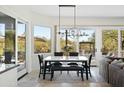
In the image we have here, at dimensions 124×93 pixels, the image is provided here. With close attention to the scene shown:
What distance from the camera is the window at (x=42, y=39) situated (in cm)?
1032

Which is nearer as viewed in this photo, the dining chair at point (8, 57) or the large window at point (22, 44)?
the dining chair at point (8, 57)

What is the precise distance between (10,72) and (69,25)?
26.8 feet

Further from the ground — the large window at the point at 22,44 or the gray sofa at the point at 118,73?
the large window at the point at 22,44

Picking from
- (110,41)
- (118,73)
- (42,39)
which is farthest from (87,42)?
(118,73)

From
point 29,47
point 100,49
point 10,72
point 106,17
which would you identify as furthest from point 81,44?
point 10,72

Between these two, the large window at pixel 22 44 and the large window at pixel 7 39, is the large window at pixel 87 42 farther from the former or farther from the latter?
the large window at pixel 7 39

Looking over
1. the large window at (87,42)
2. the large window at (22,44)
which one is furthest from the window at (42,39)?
the large window at (87,42)

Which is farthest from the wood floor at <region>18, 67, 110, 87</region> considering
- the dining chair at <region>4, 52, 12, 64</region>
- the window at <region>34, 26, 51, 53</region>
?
the window at <region>34, 26, 51, 53</region>

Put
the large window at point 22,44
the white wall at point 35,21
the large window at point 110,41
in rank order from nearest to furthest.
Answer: the white wall at point 35,21
the large window at point 22,44
the large window at point 110,41

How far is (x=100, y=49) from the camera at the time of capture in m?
11.6

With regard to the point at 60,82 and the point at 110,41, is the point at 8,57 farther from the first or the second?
the point at 110,41

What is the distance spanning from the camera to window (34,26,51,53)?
10316 millimetres

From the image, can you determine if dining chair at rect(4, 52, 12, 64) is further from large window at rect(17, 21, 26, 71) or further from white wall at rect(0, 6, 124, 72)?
large window at rect(17, 21, 26, 71)
